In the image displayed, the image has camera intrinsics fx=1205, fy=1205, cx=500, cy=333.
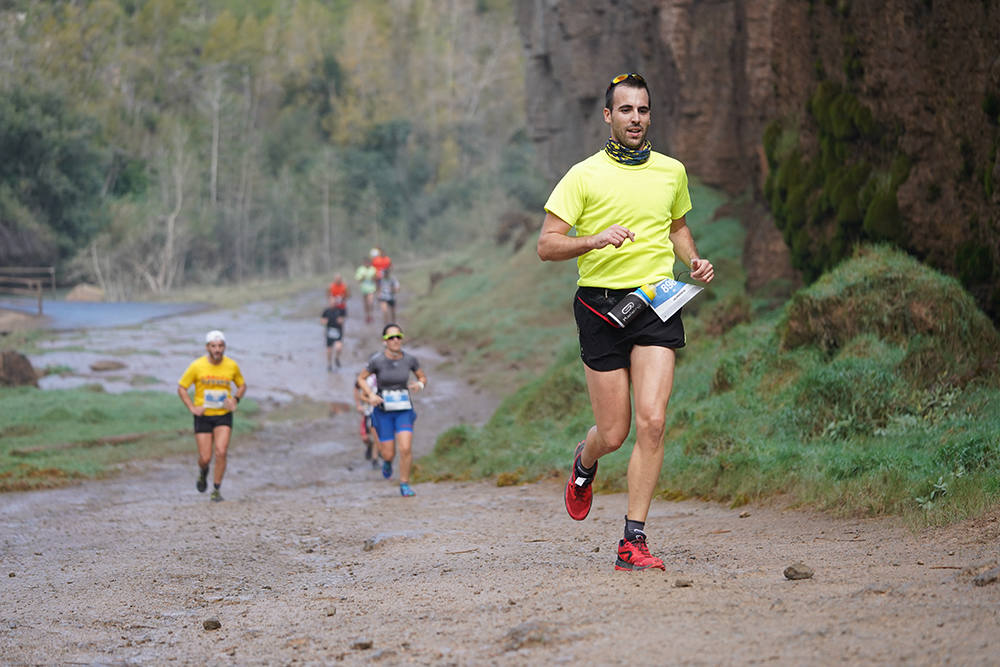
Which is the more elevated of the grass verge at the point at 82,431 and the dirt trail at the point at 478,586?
Answer: the dirt trail at the point at 478,586

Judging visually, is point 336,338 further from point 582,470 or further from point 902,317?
point 582,470

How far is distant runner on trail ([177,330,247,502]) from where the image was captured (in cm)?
1230

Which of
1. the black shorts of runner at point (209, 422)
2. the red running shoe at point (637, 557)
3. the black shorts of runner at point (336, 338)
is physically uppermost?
the red running shoe at point (637, 557)

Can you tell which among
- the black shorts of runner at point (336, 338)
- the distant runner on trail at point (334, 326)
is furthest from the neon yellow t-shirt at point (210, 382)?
the black shorts of runner at point (336, 338)

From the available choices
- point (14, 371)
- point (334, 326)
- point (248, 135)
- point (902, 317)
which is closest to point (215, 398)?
point (902, 317)

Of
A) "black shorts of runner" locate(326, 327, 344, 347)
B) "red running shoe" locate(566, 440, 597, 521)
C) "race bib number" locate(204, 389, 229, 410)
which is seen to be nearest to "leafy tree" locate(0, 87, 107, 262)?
"black shorts of runner" locate(326, 327, 344, 347)

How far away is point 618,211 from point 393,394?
7.20 metres

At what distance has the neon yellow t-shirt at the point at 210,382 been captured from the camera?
12289 mm

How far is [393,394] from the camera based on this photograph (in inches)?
489

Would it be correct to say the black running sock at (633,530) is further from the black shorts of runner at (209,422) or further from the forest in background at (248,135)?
the forest in background at (248,135)

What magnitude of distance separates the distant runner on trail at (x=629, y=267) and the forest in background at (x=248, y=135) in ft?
137

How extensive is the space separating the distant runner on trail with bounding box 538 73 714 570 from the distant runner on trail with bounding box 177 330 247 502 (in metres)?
7.37

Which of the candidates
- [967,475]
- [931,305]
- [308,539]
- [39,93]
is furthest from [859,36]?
[39,93]

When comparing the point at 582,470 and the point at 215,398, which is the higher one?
the point at 582,470
